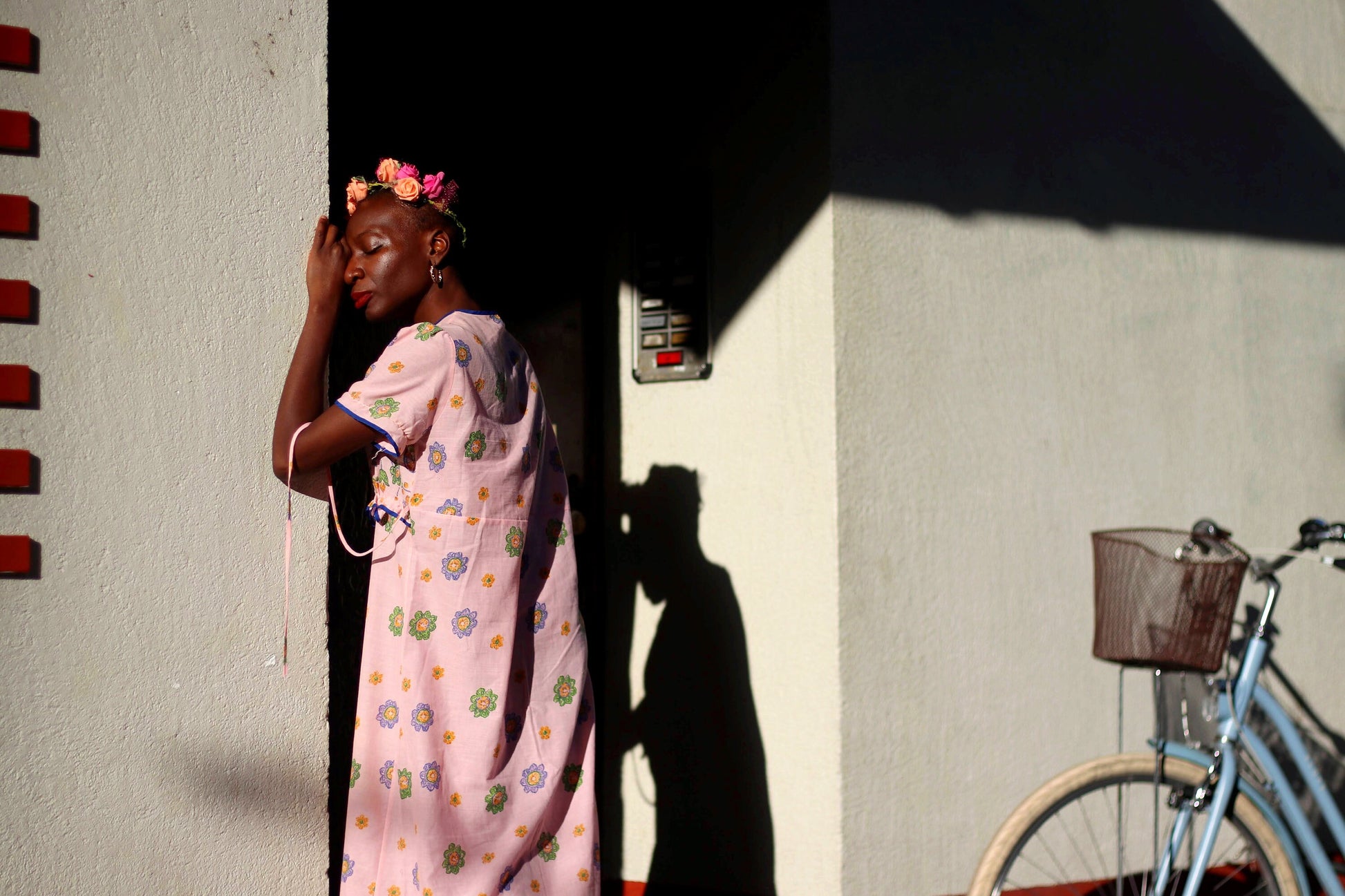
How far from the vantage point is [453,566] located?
2.35 meters

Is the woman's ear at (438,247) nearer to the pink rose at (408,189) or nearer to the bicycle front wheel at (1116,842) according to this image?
the pink rose at (408,189)

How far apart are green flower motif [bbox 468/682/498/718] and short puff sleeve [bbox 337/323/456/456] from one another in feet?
1.61

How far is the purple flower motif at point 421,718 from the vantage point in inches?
91.5

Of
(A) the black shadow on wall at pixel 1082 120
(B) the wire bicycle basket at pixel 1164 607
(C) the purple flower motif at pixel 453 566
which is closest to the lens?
(C) the purple flower motif at pixel 453 566

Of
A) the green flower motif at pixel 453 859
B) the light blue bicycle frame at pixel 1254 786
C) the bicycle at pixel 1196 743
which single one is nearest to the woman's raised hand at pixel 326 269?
the green flower motif at pixel 453 859

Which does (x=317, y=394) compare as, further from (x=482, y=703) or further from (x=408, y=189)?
(x=482, y=703)

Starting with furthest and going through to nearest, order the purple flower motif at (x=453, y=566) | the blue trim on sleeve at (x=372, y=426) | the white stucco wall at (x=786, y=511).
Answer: the white stucco wall at (x=786, y=511) → the purple flower motif at (x=453, y=566) → the blue trim on sleeve at (x=372, y=426)

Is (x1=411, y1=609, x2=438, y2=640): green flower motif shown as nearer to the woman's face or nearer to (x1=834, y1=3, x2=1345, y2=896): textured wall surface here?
the woman's face

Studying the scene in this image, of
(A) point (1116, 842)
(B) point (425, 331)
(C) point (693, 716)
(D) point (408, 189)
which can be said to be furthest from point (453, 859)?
(A) point (1116, 842)

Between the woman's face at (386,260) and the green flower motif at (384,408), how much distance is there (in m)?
0.25

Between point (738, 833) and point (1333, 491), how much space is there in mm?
2612

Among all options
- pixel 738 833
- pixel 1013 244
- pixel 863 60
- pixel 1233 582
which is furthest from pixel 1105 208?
pixel 738 833

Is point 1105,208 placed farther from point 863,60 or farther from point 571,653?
point 571,653

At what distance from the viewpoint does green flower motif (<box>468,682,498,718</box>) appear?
2365 millimetres
